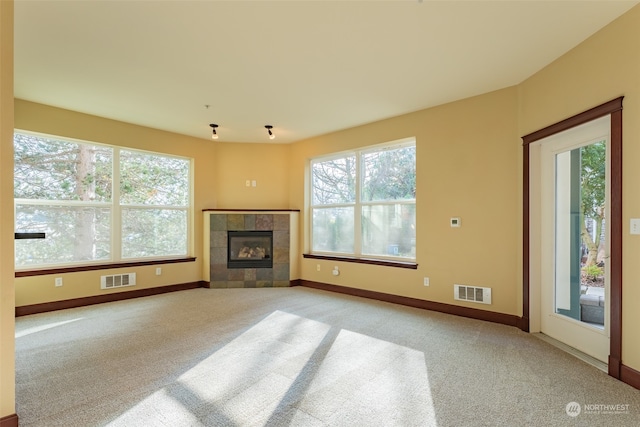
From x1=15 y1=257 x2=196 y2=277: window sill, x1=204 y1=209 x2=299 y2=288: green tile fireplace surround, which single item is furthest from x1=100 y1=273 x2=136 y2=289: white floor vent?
x1=204 y1=209 x2=299 y2=288: green tile fireplace surround

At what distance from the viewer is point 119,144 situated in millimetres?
5117

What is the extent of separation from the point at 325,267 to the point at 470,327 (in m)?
2.71

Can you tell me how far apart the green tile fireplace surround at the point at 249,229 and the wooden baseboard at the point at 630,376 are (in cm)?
464

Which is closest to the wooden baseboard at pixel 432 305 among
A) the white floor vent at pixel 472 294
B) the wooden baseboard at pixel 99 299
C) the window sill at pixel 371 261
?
the white floor vent at pixel 472 294

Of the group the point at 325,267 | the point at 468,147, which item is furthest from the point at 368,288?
the point at 468,147

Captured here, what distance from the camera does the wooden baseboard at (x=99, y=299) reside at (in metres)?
4.30

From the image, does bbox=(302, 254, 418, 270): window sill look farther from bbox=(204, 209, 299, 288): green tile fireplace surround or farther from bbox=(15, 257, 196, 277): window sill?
bbox=(15, 257, 196, 277): window sill

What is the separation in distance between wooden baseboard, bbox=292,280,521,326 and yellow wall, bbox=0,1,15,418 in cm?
412

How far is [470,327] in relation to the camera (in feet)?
12.3

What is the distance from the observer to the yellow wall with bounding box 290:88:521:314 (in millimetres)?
3857

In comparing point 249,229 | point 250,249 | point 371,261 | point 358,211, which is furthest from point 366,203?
point 250,249

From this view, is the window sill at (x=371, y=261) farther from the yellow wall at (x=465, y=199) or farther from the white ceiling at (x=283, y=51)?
the white ceiling at (x=283, y=51)

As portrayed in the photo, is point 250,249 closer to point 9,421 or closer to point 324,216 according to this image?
point 324,216

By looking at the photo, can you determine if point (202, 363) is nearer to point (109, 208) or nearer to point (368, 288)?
point (368, 288)
